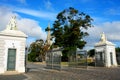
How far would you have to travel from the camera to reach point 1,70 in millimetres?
17188

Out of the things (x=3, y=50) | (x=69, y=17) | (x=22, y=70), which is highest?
(x=69, y=17)

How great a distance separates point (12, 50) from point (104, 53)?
1527 cm

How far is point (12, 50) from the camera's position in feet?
59.9

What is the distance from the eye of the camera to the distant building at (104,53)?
27109 mm

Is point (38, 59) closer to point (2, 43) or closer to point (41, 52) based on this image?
point (41, 52)

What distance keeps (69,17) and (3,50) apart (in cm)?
2628

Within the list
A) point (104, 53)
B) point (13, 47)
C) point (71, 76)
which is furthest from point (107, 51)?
point (13, 47)

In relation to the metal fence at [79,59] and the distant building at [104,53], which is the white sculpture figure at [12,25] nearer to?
the metal fence at [79,59]

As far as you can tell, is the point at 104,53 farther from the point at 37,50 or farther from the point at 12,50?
the point at 37,50

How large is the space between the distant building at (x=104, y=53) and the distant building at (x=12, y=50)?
14.0 meters

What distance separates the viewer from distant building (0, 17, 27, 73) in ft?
57.7

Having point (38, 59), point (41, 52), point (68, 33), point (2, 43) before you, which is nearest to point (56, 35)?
point (68, 33)

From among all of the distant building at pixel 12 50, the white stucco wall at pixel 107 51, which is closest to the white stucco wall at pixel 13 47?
the distant building at pixel 12 50

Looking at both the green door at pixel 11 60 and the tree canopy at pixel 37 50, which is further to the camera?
the tree canopy at pixel 37 50
